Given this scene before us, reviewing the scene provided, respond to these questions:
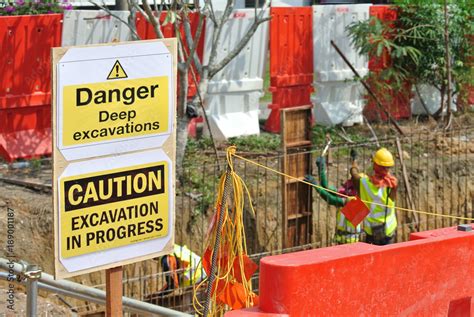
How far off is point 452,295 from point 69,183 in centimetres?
304

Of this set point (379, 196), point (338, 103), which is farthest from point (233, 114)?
point (379, 196)

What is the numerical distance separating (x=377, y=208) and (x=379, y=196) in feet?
0.66

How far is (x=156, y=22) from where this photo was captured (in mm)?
12344

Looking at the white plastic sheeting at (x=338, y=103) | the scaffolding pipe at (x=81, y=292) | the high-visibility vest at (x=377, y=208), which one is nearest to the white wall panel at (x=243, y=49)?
the white plastic sheeting at (x=338, y=103)

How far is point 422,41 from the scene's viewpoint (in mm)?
16188

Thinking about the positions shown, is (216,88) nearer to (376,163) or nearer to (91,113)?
(376,163)

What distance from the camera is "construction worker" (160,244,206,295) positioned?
10.4 m

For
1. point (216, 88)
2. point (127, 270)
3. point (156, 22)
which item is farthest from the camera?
point (216, 88)

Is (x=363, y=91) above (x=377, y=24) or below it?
below

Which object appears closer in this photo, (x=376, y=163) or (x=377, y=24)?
(x=376, y=163)

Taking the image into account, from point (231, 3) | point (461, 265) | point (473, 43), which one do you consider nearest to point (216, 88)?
point (231, 3)

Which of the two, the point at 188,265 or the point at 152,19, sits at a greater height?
the point at 152,19

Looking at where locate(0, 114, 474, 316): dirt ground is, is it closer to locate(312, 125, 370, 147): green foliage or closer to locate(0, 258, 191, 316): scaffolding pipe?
locate(312, 125, 370, 147): green foliage

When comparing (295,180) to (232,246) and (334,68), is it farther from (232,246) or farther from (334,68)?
(232,246)
